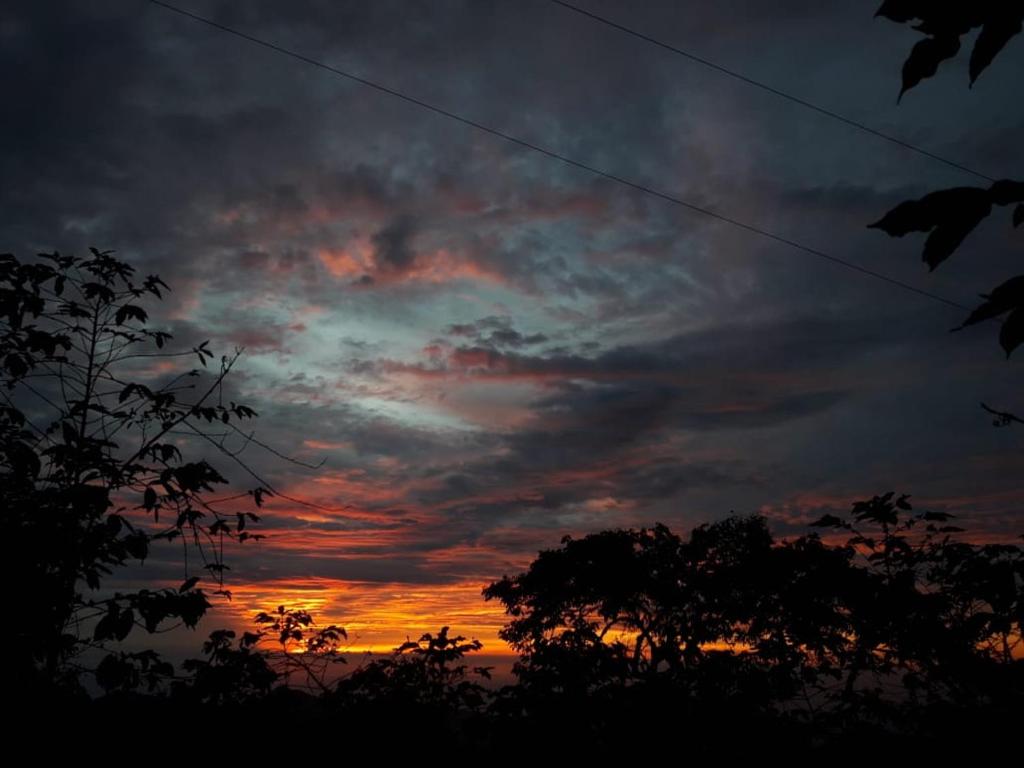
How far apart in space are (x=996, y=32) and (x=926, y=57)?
0.35 ft

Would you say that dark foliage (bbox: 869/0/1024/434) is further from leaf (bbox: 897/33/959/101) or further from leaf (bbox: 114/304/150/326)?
leaf (bbox: 114/304/150/326)

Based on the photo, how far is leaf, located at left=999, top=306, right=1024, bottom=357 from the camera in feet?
3.77

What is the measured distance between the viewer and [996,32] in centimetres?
114

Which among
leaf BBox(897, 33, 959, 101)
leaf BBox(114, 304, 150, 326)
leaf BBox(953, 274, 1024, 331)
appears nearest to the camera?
leaf BBox(953, 274, 1024, 331)

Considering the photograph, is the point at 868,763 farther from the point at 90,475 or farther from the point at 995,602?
the point at 90,475

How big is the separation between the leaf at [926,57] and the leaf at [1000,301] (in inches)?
15.8

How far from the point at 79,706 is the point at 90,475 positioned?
1681mm

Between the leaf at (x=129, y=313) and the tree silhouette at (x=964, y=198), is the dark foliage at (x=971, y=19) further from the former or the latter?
the leaf at (x=129, y=313)

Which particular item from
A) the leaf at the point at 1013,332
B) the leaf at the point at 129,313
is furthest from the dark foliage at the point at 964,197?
the leaf at the point at 129,313

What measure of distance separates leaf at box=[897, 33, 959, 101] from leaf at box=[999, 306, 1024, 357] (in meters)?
0.43

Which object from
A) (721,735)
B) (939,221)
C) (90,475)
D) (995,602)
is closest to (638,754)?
(721,735)

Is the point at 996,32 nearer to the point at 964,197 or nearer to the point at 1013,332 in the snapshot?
A: the point at 964,197

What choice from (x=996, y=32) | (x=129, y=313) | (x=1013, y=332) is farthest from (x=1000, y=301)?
(x=129, y=313)

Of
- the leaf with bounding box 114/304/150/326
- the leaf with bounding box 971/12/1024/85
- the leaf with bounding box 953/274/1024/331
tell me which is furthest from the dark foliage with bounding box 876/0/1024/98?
the leaf with bounding box 114/304/150/326
